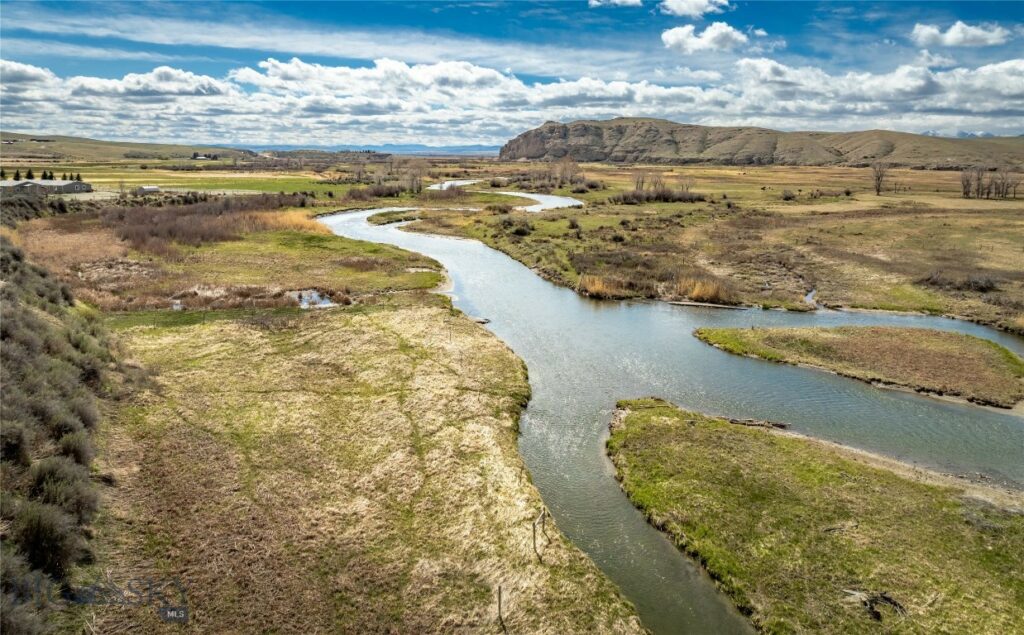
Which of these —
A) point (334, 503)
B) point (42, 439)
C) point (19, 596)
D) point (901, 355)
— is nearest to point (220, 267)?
point (42, 439)

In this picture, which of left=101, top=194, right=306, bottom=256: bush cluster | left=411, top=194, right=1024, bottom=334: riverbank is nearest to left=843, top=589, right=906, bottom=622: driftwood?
left=411, top=194, right=1024, bottom=334: riverbank

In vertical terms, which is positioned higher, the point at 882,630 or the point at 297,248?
the point at 297,248

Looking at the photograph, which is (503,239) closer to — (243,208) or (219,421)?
(243,208)

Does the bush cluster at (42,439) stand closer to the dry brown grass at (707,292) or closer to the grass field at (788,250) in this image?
the grass field at (788,250)

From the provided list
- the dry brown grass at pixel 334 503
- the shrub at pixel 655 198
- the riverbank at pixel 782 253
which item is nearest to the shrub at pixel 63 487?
the dry brown grass at pixel 334 503

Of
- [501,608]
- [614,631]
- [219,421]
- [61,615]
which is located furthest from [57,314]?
[614,631]

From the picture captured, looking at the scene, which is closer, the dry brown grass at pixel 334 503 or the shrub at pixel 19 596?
the shrub at pixel 19 596

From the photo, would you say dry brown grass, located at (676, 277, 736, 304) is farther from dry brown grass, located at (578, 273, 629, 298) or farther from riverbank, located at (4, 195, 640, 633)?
riverbank, located at (4, 195, 640, 633)

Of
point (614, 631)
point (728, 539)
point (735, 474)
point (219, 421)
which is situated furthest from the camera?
point (219, 421)
